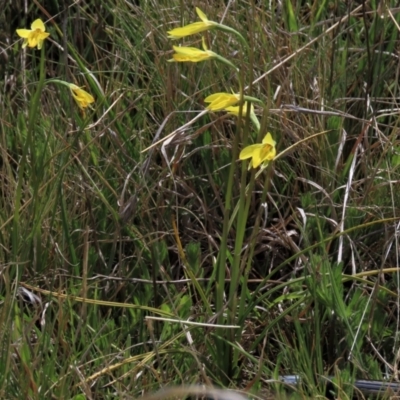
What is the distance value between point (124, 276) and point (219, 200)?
27 cm

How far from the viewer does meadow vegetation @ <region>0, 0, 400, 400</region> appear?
1541 millimetres

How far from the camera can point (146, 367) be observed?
1.53m

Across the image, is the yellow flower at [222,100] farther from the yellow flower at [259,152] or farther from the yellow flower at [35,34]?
the yellow flower at [35,34]

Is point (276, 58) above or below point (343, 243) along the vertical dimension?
above

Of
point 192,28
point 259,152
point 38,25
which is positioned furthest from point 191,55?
point 38,25

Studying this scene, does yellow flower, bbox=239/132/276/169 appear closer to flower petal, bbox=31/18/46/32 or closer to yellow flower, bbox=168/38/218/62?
yellow flower, bbox=168/38/218/62

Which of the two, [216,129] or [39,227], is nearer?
[39,227]

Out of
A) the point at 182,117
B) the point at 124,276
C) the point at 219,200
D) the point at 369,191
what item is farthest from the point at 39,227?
the point at 369,191

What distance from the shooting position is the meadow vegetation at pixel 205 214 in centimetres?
154

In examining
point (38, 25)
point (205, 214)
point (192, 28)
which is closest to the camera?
point (192, 28)

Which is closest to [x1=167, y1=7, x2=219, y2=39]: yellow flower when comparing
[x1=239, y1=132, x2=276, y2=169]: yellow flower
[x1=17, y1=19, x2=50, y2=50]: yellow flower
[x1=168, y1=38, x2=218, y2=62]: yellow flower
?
[x1=168, y1=38, x2=218, y2=62]: yellow flower

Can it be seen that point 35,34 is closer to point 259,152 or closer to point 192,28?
point 192,28

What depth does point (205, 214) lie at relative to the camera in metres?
1.96

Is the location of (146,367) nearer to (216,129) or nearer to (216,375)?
(216,375)
